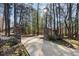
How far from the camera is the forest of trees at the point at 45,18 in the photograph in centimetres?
Result: 199

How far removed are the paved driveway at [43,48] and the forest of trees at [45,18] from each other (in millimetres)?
67

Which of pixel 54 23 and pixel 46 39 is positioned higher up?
pixel 54 23

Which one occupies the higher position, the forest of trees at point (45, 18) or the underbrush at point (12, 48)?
the forest of trees at point (45, 18)

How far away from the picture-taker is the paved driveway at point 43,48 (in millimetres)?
1965

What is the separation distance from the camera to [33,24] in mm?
1990

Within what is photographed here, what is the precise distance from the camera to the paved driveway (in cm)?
196

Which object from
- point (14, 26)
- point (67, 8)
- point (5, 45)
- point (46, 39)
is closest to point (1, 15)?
point (14, 26)

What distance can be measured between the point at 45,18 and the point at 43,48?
29 cm

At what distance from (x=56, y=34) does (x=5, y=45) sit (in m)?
0.50

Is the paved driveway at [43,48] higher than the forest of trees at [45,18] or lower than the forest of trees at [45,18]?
lower

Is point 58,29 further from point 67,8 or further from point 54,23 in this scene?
point 67,8

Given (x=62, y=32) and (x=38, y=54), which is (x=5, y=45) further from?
(x=62, y=32)

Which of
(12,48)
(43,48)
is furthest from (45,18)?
(12,48)

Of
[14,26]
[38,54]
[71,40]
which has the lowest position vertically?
[38,54]
